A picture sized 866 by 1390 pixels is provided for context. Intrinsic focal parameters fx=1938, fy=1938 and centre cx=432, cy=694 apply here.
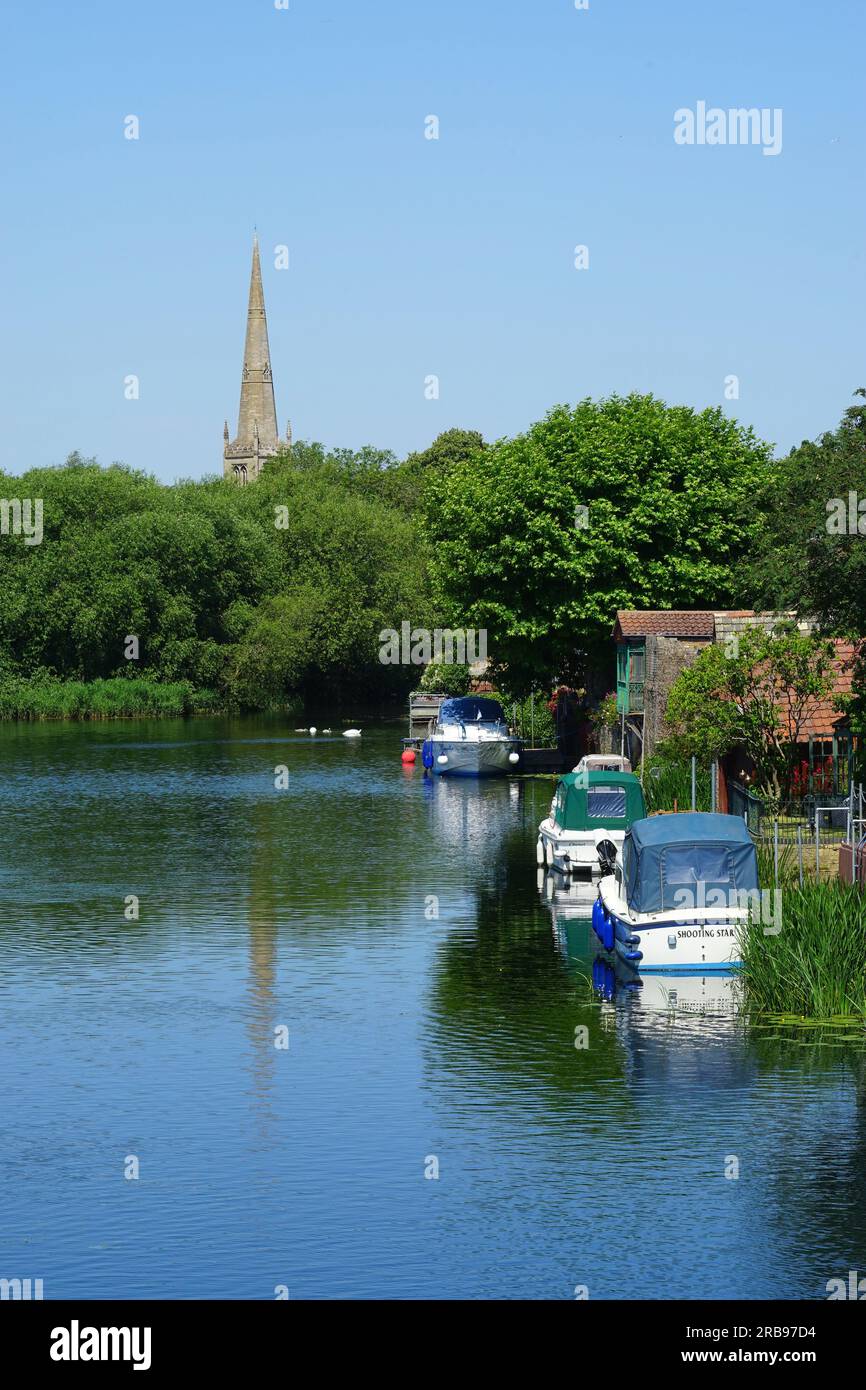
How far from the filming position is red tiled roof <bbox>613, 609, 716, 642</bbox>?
62.6m

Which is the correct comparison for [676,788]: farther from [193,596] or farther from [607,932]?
[193,596]

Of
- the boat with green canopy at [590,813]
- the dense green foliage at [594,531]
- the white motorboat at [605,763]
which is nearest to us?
the boat with green canopy at [590,813]

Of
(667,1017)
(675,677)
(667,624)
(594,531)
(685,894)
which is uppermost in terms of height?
(594,531)

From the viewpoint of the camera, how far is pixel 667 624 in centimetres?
6359

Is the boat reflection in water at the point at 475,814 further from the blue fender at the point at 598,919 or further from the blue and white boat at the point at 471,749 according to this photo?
the blue fender at the point at 598,919

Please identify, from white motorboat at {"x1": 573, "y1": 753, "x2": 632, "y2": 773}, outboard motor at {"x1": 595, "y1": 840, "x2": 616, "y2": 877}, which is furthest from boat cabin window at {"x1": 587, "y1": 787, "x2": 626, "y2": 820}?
white motorboat at {"x1": 573, "y1": 753, "x2": 632, "y2": 773}

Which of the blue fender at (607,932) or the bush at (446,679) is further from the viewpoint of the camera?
the bush at (446,679)

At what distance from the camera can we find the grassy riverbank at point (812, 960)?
1177 inches

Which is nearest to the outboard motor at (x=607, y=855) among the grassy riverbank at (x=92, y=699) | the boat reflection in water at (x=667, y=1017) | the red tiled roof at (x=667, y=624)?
the boat reflection in water at (x=667, y=1017)

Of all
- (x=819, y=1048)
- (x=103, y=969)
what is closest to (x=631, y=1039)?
(x=819, y=1048)

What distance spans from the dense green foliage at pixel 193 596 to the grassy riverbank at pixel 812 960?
3586 inches

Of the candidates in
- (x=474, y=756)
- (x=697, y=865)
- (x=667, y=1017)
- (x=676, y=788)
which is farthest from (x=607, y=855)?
(x=474, y=756)

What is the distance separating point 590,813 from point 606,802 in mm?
496

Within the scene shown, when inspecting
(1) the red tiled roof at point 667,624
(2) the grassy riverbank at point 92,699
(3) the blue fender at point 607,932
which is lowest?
(3) the blue fender at point 607,932
